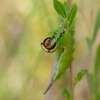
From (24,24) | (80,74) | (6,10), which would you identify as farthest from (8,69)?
(80,74)

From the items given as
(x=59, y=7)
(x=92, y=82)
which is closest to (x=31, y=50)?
(x=92, y=82)

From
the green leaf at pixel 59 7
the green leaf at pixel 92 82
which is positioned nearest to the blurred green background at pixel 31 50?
the green leaf at pixel 92 82

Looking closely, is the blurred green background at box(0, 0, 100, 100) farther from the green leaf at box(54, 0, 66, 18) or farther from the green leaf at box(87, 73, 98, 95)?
the green leaf at box(54, 0, 66, 18)

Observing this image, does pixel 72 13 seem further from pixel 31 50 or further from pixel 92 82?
pixel 31 50

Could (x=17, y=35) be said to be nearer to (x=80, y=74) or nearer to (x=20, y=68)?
(x=20, y=68)

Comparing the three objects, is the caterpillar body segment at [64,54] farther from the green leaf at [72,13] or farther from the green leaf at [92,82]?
the green leaf at [92,82]

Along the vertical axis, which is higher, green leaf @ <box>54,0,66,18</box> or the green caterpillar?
green leaf @ <box>54,0,66,18</box>

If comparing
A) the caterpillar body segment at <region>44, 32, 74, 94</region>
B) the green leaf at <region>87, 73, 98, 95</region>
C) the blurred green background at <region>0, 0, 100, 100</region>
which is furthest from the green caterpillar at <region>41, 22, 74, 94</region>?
the blurred green background at <region>0, 0, 100, 100</region>
